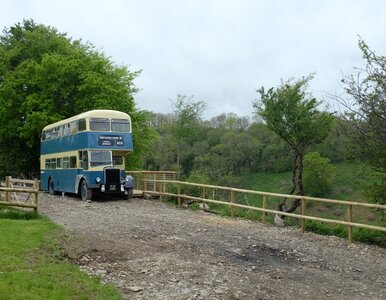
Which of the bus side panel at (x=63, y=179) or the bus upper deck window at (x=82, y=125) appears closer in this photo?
the bus upper deck window at (x=82, y=125)

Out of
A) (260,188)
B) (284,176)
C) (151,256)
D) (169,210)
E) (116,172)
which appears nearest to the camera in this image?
(151,256)

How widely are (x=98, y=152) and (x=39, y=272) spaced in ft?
44.7

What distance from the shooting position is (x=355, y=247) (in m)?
12.0

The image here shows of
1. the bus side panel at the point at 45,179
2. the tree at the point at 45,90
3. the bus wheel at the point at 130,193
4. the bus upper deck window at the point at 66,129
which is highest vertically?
the tree at the point at 45,90

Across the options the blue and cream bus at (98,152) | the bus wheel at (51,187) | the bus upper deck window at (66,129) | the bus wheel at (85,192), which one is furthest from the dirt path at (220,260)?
the bus wheel at (51,187)

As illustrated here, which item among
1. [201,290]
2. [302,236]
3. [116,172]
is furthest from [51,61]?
[201,290]

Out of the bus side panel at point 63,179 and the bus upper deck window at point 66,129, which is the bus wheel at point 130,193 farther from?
the bus upper deck window at point 66,129

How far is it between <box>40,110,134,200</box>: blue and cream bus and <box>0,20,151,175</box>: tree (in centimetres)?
924

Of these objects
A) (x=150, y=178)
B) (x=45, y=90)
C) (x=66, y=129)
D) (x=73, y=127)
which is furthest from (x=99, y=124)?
(x=45, y=90)

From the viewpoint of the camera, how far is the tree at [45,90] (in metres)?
32.3

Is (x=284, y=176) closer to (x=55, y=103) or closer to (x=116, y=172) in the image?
(x=55, y=103)

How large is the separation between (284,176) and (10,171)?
2020 inches

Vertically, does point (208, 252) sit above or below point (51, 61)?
below

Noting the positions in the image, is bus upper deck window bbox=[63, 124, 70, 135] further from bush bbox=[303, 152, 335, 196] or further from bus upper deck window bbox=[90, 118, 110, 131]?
bush bbox=[303, 152, 335, 196]
